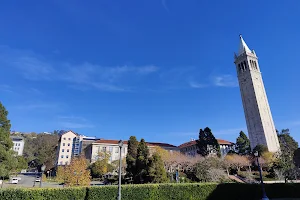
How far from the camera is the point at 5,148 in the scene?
2372 centimetres

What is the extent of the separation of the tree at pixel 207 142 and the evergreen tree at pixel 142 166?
29281 millimetres

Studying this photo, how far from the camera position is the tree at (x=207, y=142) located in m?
53.7

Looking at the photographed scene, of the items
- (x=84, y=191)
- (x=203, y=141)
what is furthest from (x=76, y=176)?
(x=203, y=141)

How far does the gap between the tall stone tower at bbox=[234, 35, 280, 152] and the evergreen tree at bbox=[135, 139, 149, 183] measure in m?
48.8

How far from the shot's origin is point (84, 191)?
1555cm

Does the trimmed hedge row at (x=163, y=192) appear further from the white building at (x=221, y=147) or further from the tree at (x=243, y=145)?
the white building at (x=221, y=147)

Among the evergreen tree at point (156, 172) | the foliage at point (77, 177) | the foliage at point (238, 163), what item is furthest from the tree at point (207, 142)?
the foliage at point (77, 177)

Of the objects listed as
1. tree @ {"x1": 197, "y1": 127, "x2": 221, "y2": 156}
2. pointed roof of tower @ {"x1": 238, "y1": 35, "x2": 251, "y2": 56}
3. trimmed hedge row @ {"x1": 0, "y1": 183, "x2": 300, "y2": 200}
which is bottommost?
trimmed hedge row @ {"x1": 0, "y1": 183, "x2": 300, "y2": 200}

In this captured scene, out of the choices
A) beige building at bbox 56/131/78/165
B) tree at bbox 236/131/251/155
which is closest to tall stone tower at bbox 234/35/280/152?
tree at bbox 236/131/251/155

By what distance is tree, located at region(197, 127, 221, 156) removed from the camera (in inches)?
2114

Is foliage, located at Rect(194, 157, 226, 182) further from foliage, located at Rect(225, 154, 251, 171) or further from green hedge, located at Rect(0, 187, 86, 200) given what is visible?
green hedge, located at Rect(0, 187, 86, 200)

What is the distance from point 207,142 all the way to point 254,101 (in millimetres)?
26676

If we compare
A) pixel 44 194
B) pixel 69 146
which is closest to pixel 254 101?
pixel 69 146

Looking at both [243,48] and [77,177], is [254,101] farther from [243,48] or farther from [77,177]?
[77,177]
